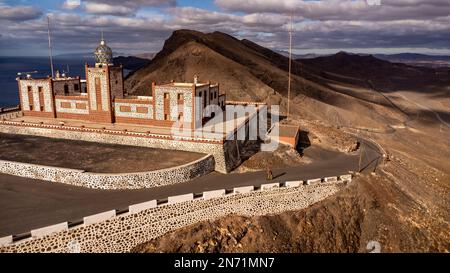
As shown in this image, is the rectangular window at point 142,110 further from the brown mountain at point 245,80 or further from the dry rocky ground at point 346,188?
the brown mountain at point 245,80

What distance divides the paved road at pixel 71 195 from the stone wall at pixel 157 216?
136 cm

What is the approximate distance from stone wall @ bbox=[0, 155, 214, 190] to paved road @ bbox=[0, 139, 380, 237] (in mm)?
541

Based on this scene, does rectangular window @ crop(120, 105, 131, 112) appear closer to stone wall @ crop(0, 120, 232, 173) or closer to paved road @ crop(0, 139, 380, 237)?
stone wall @ crop(0, 120, 232, 173)

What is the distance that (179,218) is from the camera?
82.0 feet

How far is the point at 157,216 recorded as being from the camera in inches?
950

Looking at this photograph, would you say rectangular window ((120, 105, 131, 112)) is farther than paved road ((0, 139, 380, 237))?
Yes

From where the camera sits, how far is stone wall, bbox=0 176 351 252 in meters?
20.7

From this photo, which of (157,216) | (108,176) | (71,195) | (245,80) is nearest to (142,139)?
(108,176)

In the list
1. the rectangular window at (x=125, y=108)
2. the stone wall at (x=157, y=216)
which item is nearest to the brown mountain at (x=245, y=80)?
the rectangular window at (x=125, y=108)

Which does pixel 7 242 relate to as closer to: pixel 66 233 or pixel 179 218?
pixel 66 233

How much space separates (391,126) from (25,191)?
216 feet

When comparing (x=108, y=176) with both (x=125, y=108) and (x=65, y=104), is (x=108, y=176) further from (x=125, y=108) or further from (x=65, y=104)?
(x=65, y=104)

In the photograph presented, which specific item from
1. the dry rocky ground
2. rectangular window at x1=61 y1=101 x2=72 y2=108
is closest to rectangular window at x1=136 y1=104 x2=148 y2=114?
rectangular window at x1=61 y1=101 x2=72 y2=108

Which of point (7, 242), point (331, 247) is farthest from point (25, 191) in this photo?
point (331, 247)
